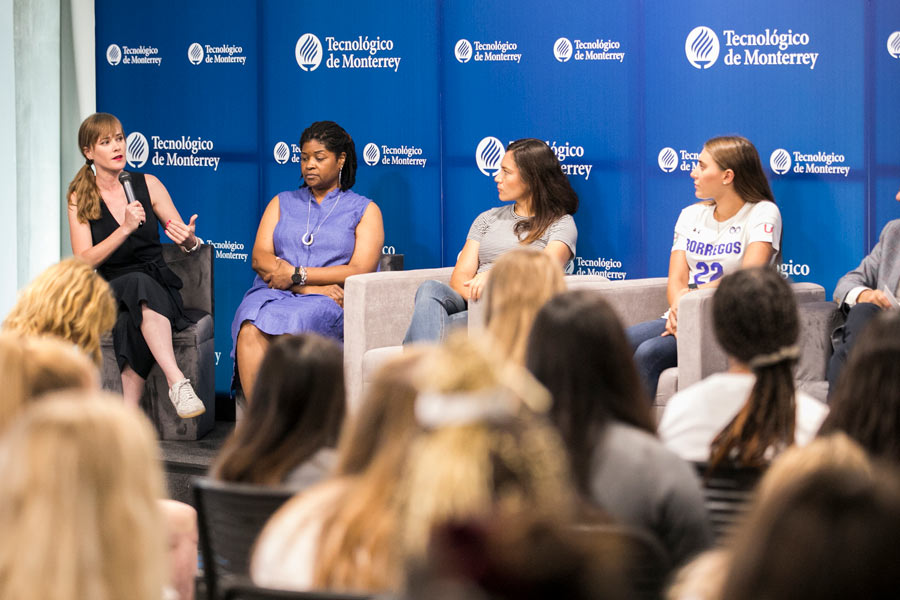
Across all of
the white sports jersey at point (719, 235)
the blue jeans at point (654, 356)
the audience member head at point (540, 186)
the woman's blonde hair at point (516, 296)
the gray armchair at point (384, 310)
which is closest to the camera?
the woman's blonde hair at point (516, 296)

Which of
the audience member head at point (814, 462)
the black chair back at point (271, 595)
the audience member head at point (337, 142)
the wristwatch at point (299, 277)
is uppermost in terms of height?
the audience member head at point (337, 142)

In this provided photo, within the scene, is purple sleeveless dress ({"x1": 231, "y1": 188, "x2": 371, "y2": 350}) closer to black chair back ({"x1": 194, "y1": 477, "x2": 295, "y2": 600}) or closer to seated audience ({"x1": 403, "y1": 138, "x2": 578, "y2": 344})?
seated audience ({"x1": 403, "y1": 138, "x2": 578, "y2": 344})

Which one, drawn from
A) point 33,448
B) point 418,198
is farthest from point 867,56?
point 33,448

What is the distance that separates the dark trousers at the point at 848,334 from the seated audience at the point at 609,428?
2.54 m

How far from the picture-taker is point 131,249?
5617 mm

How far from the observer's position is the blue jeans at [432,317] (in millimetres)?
5160

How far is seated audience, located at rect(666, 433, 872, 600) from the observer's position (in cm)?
111

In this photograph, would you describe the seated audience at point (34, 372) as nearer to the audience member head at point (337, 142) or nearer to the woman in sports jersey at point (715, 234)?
→ the woman in sports jersey at point (715, 234)

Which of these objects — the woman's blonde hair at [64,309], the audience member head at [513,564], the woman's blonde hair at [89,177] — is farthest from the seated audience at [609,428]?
the woman's blonde hair at [89,177]

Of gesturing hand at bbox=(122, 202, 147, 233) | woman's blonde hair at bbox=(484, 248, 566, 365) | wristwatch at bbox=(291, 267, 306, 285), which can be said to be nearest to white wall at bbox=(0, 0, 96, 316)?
gesturing hand at bbox=(122, 202, 147, 233)

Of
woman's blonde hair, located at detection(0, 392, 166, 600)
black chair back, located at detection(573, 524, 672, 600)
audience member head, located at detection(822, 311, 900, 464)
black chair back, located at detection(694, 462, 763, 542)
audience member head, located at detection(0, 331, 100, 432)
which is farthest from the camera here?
black chair back, located at detection(694, 462, 763, 542)

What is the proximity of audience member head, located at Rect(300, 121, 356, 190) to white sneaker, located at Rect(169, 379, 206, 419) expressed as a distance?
4.11 ft

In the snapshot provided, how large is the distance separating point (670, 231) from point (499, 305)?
106 inches

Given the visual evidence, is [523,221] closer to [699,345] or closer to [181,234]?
[699,345]
